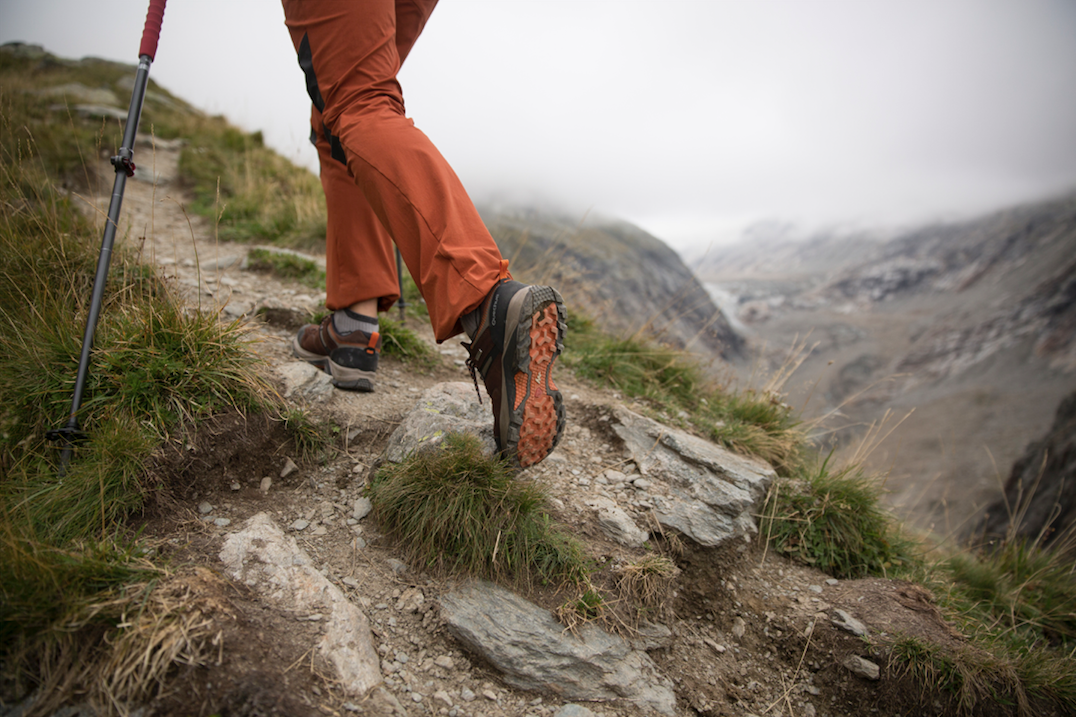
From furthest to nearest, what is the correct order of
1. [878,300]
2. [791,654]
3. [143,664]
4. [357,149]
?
[878,300], [791,654], [357,149], [143,664]

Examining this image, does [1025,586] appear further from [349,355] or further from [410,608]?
[349,355]

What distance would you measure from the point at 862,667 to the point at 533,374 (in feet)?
5.29

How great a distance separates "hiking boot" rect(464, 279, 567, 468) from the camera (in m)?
1.62

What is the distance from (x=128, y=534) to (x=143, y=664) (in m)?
0.59

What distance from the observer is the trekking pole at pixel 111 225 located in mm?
1634

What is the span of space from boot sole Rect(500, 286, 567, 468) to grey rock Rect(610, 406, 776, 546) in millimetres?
829

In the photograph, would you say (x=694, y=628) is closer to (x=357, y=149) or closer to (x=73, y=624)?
(x=73, y=624)

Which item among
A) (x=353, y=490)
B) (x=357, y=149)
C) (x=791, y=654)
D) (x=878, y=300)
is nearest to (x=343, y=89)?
(x=357, y=149)

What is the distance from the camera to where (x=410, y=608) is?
1619mm

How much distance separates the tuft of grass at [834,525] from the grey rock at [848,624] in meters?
0.44

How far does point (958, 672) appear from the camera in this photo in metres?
1.75

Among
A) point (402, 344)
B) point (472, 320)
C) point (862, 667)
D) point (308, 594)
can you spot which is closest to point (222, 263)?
point (402, 344)

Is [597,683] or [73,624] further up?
[73,624]

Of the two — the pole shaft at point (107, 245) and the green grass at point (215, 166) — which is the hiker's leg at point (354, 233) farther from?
the green grass at point (215, 166)
